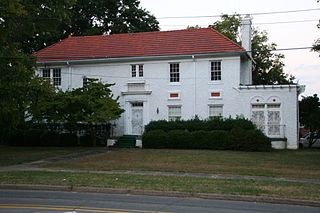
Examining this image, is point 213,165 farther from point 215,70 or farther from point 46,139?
point 46,139

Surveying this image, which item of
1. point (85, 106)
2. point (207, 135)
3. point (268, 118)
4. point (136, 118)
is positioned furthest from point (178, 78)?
point (85, 106)

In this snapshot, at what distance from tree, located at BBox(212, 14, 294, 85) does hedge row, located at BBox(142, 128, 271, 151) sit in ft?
68.9

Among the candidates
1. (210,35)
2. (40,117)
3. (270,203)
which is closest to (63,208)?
(270,203)

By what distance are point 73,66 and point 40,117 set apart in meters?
6.37

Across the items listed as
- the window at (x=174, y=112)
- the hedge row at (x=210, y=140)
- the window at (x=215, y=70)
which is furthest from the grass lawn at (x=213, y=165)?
the window at (x=215, y=70)

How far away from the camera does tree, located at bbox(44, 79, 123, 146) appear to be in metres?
33.3

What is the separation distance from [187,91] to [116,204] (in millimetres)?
24567

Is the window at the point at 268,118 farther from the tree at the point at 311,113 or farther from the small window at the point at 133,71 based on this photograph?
the small window at the point at 133,71

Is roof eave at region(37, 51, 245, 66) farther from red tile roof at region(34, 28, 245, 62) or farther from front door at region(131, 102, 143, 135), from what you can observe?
front door at region(131, 102, 143, 135)

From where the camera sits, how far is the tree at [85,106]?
109ft

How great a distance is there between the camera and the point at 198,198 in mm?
13516

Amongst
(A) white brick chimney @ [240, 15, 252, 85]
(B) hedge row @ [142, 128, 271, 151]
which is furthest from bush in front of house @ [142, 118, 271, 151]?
(A) white brick chimney @ [240, 15, 252, 85]

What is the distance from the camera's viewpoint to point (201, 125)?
109ft

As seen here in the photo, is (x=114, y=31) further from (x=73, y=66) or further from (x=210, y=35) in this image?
(x=210, y=35)
